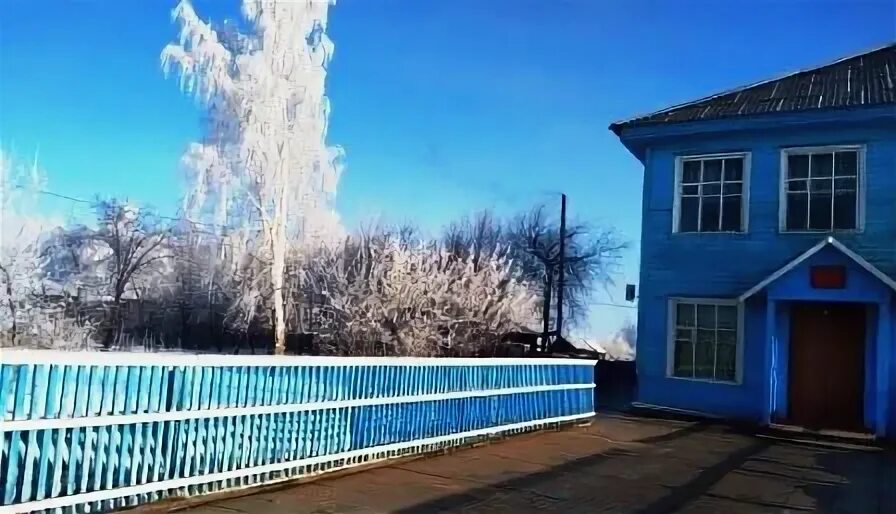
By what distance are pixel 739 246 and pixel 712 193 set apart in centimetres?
119

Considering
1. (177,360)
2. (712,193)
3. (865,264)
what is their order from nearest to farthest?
(177,360) → (865,264) → (712,193)

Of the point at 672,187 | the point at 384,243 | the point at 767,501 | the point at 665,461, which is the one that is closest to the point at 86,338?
the point at 384,243

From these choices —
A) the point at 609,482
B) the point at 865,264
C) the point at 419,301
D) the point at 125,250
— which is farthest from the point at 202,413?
the point at 125,250

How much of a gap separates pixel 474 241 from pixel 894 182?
34036mm

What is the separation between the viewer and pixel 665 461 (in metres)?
10.7

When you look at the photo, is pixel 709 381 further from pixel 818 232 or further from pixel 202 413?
pixel 202 413

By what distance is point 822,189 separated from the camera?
49.7 ft

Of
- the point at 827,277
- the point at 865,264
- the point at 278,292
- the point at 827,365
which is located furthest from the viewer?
the point at 278,292

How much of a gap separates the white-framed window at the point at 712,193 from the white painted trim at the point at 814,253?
1394mm

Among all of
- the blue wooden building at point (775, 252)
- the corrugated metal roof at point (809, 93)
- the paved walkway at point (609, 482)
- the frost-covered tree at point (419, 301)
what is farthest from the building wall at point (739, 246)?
the frost-covered tree at point (419, 301)

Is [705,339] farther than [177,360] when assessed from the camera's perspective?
Yes

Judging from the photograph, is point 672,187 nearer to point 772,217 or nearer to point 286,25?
point 772,217

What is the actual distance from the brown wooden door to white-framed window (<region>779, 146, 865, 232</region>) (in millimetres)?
1533

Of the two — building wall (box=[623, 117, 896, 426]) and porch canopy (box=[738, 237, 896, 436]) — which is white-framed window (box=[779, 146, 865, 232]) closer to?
building wall (box=[623, 117, 896, 426])
